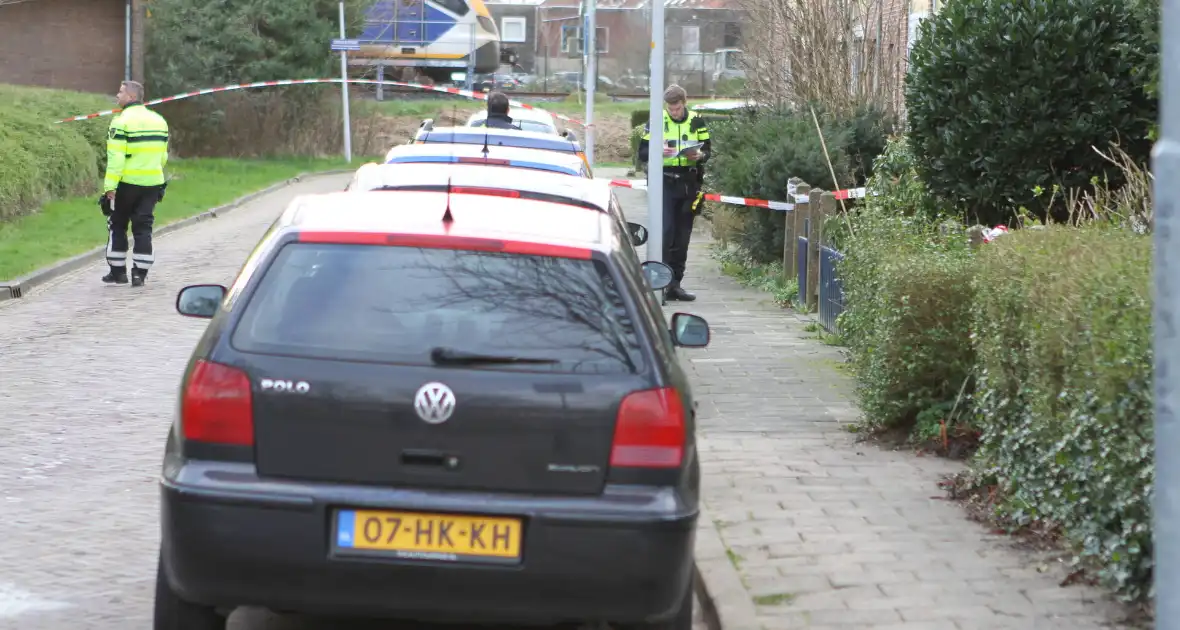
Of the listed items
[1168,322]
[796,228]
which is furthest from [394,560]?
[796,228]

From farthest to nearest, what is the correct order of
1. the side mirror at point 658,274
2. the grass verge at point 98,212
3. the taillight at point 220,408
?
the grass verge at point 98,212 < the side mirror at point 658,274 < the taillight at point 220,408

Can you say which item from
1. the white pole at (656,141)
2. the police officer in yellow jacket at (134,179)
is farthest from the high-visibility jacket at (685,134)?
the police officer in yellow jacket at (134,179)

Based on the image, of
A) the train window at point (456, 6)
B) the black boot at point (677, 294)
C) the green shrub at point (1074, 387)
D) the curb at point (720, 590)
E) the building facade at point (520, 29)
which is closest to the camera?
the green shrub at point (1074, 387)

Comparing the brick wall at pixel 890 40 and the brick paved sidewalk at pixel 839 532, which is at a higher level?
the brick wall at pixel 890 40

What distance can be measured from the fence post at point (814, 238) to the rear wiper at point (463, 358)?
30.2 feet

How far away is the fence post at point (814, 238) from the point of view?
45.0ft

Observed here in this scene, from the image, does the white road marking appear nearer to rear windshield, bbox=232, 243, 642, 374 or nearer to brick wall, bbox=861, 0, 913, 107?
rear windshield, bbox=232, 243, 642, 374

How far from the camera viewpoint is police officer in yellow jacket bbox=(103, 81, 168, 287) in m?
15.5

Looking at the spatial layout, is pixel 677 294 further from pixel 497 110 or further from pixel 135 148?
pixel 135 148

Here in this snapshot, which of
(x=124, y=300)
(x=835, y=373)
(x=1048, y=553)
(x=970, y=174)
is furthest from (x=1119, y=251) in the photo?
(x=124, y=300)

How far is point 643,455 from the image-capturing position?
474 centimetres

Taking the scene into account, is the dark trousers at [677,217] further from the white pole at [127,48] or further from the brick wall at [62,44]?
Answer: the brick wall at [62,44]

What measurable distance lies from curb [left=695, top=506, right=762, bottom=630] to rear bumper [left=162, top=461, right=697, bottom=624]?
1074 millimetres

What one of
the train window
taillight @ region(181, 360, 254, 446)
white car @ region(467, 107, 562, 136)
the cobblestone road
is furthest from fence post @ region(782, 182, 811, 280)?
the train window
